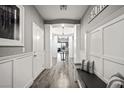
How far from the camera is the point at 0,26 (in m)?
1.44

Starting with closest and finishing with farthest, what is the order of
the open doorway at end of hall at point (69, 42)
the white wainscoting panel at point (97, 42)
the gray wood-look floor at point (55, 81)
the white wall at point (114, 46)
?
1. the white wall at point (114, 46)
2. the white wainscoting panel at point (97, 42)
3. the gray wood-look floor at point (55, 81)
4. the open doorway at end of hall at point (69, 42)

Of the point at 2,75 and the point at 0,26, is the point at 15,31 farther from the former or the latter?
the point at 2,75

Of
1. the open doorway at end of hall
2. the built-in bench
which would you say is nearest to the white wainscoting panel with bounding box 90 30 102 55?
the built-in bench

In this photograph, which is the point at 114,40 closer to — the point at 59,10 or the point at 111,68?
the point at 111,68

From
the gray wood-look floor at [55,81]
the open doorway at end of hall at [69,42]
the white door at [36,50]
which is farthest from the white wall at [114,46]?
the open doorway at end of hall at [69,42]

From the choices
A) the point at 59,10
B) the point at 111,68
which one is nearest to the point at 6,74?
the point at 111,68

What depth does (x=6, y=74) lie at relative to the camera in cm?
154

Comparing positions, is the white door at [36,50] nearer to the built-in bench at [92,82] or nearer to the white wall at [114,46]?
the built-in bench at [92,82]

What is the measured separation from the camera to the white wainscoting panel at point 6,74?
4.68 ft
